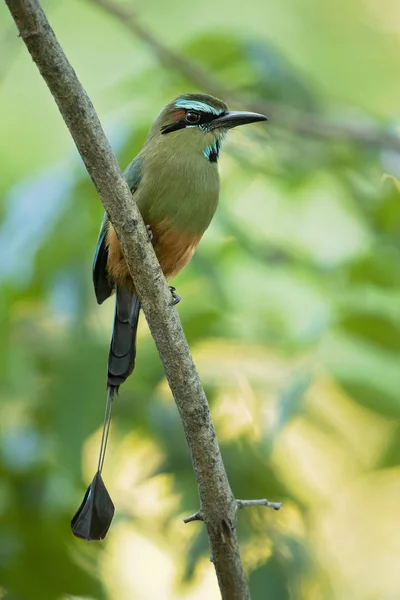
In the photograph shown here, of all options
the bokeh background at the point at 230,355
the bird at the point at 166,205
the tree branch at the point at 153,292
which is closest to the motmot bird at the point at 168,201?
the bird at the point at 166,205

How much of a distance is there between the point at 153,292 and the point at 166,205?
2.88 feet

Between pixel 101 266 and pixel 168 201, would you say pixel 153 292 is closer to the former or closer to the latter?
pixel 168 201

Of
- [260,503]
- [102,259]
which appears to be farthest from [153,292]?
[102,259]

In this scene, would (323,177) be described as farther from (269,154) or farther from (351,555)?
(351,555)

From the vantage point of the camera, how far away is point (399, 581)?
5512 millimetres

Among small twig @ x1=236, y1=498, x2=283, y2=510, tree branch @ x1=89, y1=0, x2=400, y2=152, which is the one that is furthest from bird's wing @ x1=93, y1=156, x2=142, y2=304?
small twig @ x1=236, y1=498, x2=283, y2=510

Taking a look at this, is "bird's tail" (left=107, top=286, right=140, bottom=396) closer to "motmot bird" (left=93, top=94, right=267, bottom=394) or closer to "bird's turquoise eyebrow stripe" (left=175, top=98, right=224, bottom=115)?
"motmot bird" (left=93, top=94, right=267, bottom=394)

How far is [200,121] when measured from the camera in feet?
12.0

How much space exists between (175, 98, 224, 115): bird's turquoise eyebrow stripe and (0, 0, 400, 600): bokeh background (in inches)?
9.9

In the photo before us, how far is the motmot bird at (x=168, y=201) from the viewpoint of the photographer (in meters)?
3.26

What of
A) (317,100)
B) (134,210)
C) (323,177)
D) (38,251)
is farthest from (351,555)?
(134,210)

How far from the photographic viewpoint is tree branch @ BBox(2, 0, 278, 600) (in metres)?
2.11

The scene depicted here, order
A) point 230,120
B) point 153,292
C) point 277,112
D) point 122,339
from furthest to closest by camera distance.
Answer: point 277,112 → point 230,120 → point 122,339 → point 153,292

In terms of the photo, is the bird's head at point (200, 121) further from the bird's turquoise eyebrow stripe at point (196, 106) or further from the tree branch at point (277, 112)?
the tree branch at point (277, 112)
